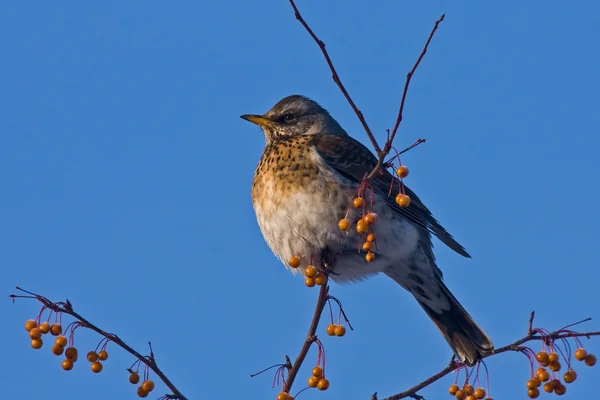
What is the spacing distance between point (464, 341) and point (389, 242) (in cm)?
76

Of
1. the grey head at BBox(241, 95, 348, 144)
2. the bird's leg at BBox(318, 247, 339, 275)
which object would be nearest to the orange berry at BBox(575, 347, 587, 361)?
the bird's leg at BBox(318, 247, 339, 275)

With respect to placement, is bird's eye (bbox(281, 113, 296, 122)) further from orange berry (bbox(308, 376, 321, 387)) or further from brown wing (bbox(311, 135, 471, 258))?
orange berry (bbox(308, 376, 321, 387))

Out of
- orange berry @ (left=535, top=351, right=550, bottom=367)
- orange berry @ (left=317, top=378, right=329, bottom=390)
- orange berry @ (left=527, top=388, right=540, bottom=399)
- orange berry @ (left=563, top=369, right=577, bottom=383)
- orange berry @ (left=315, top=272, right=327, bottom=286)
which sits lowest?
orange berry @ (left=527, top=388, right=540, bottom=399)

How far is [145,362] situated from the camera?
354 centimetres

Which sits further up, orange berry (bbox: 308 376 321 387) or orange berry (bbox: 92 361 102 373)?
orange berry (bbox: 92 361 102 373)

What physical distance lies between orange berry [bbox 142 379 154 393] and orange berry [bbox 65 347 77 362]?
324mm

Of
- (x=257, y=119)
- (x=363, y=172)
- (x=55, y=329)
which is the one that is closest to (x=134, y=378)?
(x=55, y=329)

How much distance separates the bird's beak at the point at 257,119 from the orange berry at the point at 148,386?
2.94 metres

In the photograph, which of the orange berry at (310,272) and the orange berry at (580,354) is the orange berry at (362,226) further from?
the orange berry at (580,354)

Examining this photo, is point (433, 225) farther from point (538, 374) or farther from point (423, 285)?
point (538, 374)

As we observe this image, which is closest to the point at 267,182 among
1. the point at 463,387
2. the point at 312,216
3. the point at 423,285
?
the point at 312,216

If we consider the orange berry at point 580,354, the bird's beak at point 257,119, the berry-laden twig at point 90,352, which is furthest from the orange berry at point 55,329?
the bird's beak at point 257,119

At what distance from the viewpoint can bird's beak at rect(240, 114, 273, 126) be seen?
6387 millimetres

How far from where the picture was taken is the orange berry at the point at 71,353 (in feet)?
12.5
